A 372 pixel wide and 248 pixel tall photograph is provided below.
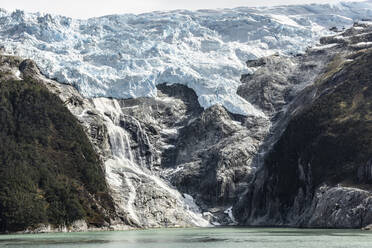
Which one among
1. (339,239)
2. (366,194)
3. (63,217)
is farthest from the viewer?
(63,217)

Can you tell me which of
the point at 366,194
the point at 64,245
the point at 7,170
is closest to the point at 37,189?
the point at 7,170

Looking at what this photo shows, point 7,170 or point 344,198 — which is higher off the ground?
point 7,170

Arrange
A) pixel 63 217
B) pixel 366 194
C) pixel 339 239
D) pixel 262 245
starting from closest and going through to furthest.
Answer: pixel 262 245, pixel 339 239, pixel 366 194, pixel 63 217

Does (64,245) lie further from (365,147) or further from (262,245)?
(365,147)

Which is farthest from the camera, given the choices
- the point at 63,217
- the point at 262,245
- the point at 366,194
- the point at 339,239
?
the point at 63,217

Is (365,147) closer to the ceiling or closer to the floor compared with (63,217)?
closer to the ceiling

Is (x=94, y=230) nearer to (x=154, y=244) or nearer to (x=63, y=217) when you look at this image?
(x=63, y=217)

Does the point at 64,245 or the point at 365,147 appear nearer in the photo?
the point at 64,245

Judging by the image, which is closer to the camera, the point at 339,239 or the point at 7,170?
the point at 339,239

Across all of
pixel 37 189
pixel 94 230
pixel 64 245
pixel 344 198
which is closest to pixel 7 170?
pixel 37 189

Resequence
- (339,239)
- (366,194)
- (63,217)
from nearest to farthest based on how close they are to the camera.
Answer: (339,239) < (366,194) < (63,217)
